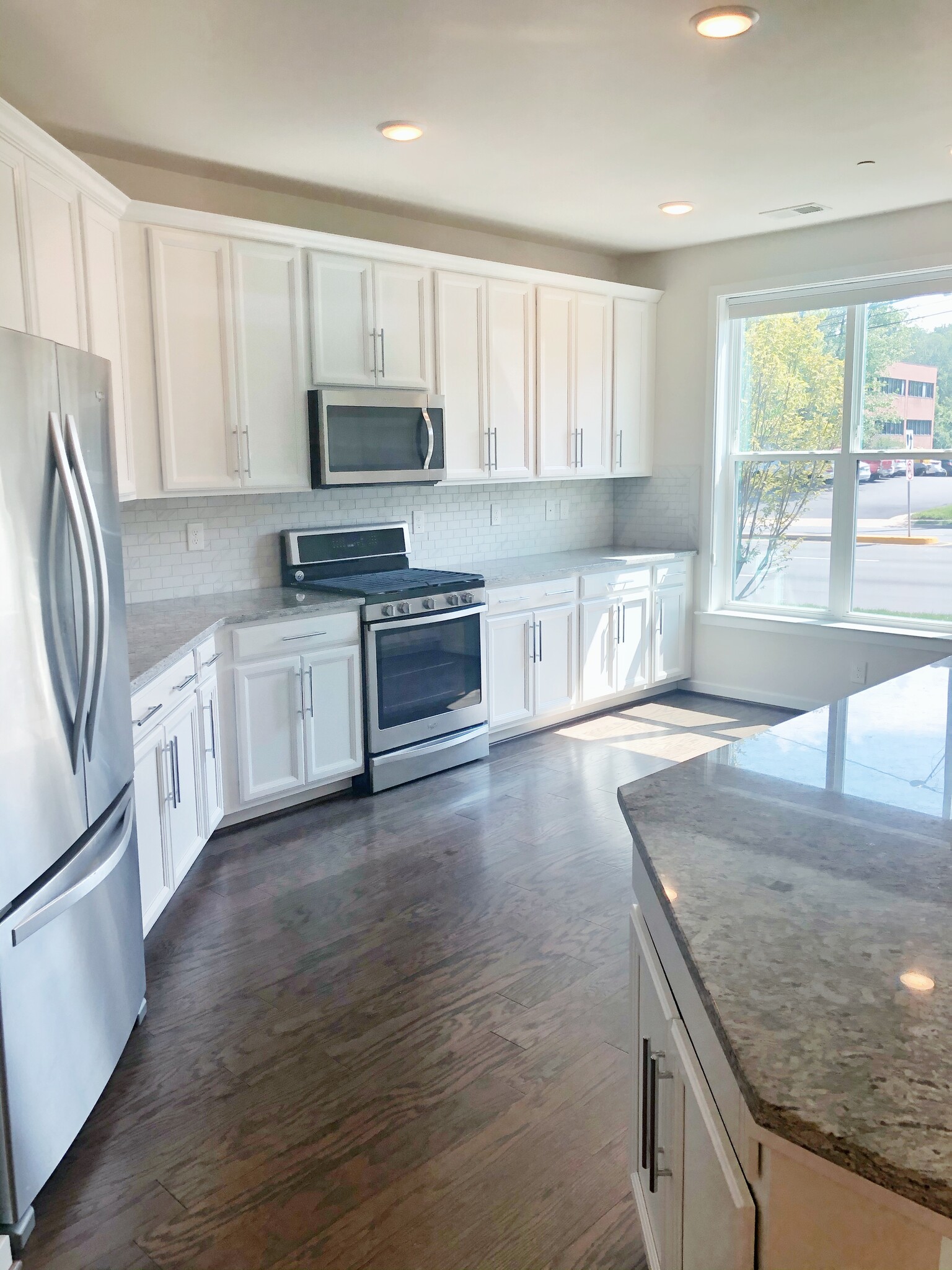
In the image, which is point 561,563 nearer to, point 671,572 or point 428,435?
point 671,572

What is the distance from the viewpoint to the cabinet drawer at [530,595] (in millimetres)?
4867

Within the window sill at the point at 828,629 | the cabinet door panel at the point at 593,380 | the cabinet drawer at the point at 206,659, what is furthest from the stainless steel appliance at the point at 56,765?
the window sill at the point at 828,629

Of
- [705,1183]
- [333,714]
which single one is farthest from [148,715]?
[705,1183]

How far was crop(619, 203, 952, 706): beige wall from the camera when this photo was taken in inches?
198

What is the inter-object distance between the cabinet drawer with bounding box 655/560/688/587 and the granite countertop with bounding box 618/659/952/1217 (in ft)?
12.1

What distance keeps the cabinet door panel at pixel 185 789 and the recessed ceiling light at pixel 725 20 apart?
2.51m

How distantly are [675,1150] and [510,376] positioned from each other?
4.32 meters

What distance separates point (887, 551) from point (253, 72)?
12.9 ft

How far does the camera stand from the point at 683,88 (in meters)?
3.13

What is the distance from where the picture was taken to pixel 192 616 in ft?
12.3

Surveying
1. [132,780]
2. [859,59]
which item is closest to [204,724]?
[132,780]

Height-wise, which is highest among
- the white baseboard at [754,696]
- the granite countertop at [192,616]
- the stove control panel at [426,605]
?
the granite countertop at [192,616]

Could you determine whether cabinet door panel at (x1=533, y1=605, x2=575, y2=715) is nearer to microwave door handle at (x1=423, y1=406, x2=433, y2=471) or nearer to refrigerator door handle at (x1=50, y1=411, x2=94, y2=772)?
microwave door handle at (x1=423, y1=406, x2=433, y2=471)

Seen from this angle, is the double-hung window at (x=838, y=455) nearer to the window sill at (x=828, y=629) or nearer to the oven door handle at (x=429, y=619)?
the window sill at (x=828, y=629)
